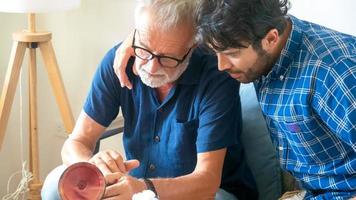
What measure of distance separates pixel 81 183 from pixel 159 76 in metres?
0.42

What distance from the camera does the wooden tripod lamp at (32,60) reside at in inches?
71.3

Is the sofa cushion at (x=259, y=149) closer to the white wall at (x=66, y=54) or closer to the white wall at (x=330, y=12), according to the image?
the white wall at (x=330, y=12)

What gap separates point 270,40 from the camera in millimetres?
1209

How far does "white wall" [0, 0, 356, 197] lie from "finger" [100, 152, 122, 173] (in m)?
1.05

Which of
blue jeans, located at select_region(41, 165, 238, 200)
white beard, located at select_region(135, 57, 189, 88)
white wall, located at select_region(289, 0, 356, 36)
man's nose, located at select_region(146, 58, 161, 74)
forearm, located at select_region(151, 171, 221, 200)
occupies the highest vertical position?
white wall, located at select_region(289, 0, 356, 36)

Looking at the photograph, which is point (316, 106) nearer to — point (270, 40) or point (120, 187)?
point (270, 40)

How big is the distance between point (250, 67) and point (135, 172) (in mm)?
581

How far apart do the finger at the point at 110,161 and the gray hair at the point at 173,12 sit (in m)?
0.38

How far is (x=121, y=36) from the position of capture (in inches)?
89.7

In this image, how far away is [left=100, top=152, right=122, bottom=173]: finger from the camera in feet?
4.14

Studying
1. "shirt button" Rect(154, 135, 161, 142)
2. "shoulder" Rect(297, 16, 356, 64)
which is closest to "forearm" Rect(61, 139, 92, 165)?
"shirt button" Rect(154, 135, 161, 142)

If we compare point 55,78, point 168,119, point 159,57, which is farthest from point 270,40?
point 55,78

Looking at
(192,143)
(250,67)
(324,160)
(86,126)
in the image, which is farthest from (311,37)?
(86,126)

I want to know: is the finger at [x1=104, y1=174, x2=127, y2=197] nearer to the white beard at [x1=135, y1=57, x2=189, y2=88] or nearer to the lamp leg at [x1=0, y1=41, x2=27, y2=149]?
the white beard at [x1=135, y1=57, x2=189, y2=88]
